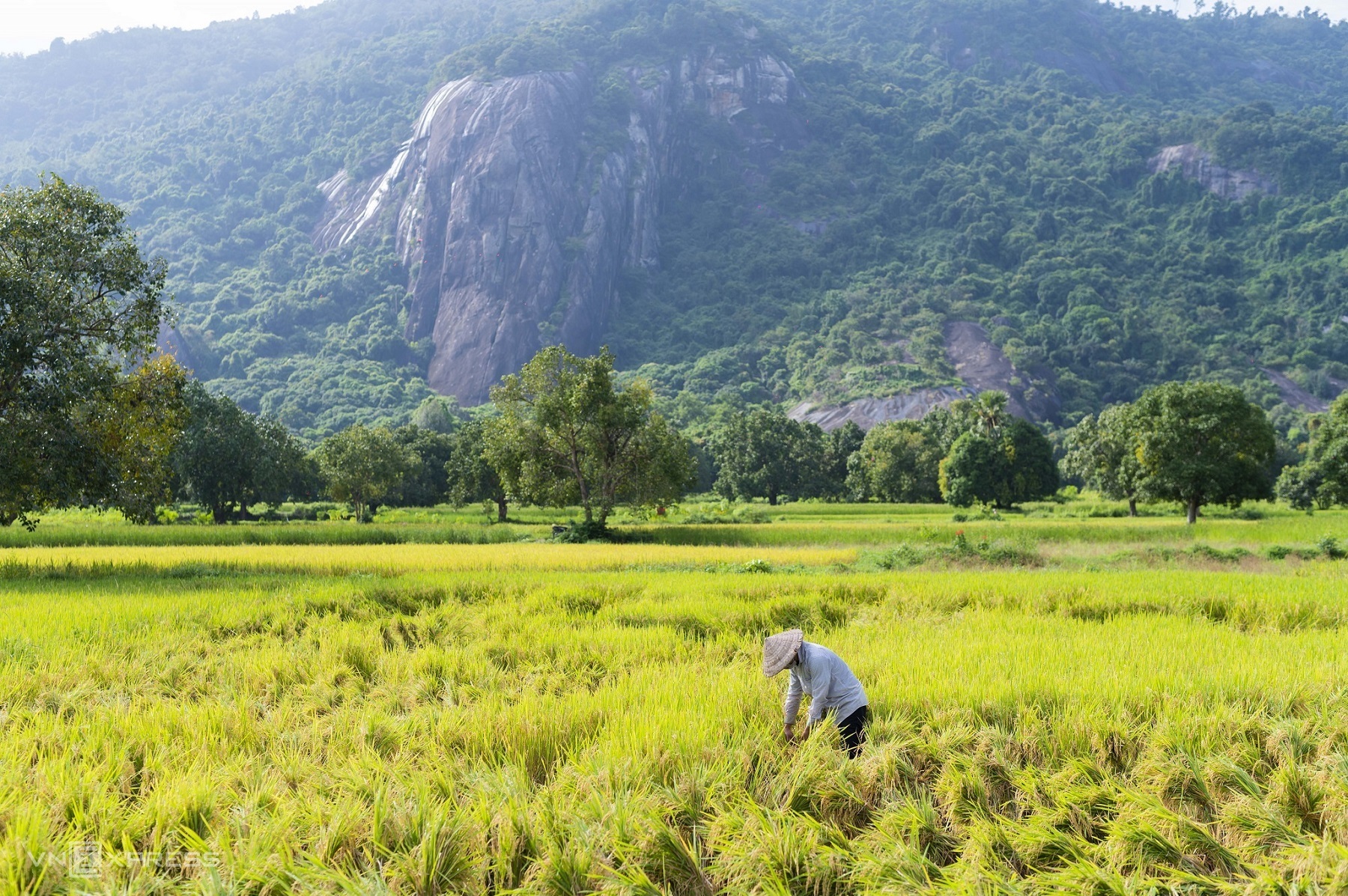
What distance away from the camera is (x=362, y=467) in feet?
206

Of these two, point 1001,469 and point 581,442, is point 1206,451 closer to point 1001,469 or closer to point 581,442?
point 1001,469

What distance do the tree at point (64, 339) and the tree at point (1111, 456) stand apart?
166ft

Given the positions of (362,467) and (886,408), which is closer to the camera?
(362,467)

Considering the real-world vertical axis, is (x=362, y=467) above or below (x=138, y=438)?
below

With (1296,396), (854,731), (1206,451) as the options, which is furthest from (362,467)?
(1296,396)

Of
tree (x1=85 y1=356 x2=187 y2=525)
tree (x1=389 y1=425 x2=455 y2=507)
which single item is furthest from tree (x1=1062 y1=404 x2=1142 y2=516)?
tree (x1=389 y1=425 x2=455 y2=507)

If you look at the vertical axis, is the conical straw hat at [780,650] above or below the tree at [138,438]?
below

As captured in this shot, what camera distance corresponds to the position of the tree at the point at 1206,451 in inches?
1731

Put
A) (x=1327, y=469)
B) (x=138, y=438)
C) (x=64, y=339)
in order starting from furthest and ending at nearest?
(x=1327, y=469) → (x=138, y=438) → (x=64, y=339)

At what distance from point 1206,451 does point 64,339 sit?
54.0m

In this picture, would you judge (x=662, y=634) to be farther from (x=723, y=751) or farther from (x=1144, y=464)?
(x=1144, y=464)

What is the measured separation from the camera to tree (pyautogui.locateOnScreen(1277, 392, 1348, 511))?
4909 cm

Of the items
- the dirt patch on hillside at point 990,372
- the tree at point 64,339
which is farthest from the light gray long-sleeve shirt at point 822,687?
the dirt patch on hillside at point 990,372

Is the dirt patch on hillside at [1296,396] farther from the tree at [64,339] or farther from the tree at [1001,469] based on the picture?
the tree at [64,339]
